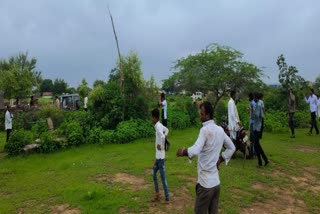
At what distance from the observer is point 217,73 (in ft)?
74.9

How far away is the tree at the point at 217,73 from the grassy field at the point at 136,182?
11181 millimetres

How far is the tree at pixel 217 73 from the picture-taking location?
2228 centimetres

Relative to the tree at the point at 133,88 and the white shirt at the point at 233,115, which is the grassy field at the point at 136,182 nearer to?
the white shirt at the point at 233,115

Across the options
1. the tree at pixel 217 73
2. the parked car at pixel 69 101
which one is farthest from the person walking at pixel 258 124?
the parked car at pixel 69 101

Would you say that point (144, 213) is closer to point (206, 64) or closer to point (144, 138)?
point (144, 138)

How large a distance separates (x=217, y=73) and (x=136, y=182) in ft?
54.1

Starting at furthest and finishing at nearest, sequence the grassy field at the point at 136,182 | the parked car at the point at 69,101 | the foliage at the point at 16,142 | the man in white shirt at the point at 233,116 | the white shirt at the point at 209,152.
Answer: the parked car at the point at 69,101, the foliage at the point at 16,142, the man in white shirt at the point at 233,116, the grassy field at the point at 136,182, the white shirt at the point at 209,152

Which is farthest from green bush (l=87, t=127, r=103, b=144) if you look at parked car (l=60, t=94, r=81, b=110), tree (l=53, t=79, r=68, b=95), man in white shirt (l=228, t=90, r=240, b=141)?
tree (l=53, t=79, r=68, b=95)

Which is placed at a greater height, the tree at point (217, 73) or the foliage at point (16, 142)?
the tree at point (217, 73)

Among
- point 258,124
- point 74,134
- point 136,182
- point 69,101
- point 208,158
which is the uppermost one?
point 69,101

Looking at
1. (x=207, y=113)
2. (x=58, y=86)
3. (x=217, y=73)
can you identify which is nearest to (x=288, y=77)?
(x=217, y=73)

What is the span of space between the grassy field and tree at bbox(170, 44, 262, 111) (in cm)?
1118

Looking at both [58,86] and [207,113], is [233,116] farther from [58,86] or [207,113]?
[58,86]

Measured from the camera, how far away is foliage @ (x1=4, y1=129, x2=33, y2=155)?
11281mm
